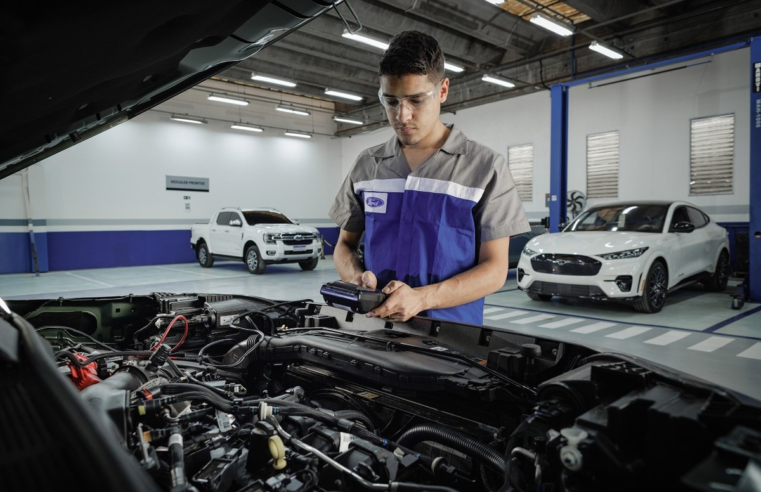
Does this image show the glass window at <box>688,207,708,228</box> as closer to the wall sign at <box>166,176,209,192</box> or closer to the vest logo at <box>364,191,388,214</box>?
the vest logo at <box>364,191,388,214</box>

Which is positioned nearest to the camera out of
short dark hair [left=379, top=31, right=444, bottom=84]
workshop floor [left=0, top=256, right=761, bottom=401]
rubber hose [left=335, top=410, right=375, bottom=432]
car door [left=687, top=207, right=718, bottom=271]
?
rubber hose [left=335, top=410, right=375, bottom=432]

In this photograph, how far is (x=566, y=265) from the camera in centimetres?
575

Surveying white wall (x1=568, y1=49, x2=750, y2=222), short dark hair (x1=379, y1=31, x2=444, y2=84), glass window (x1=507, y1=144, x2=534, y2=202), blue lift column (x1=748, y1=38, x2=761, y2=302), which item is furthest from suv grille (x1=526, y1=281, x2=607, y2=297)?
glass window (x1=507, y1=144, x2=534, y2=202)

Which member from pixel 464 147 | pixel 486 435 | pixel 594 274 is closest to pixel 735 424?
pixel 486 435

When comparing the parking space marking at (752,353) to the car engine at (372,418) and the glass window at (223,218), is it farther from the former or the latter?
the glass window at (223,218)

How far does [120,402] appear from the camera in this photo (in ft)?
3.60

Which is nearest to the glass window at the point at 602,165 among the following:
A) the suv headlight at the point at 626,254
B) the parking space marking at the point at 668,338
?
the suv headlight at the point at 626,254

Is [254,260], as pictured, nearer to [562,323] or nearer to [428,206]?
[562,323]

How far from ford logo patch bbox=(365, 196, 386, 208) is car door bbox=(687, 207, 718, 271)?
6055mm

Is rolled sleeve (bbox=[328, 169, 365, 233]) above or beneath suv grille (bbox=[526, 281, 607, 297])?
above

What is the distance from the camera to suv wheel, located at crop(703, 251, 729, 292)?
706 centimetres

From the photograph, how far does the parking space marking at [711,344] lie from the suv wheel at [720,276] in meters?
2.96

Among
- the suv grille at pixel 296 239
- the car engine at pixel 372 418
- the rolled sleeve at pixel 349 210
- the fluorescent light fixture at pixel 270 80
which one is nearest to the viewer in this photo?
the car engine at pixel 372 418

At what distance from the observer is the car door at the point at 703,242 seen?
256 inches
